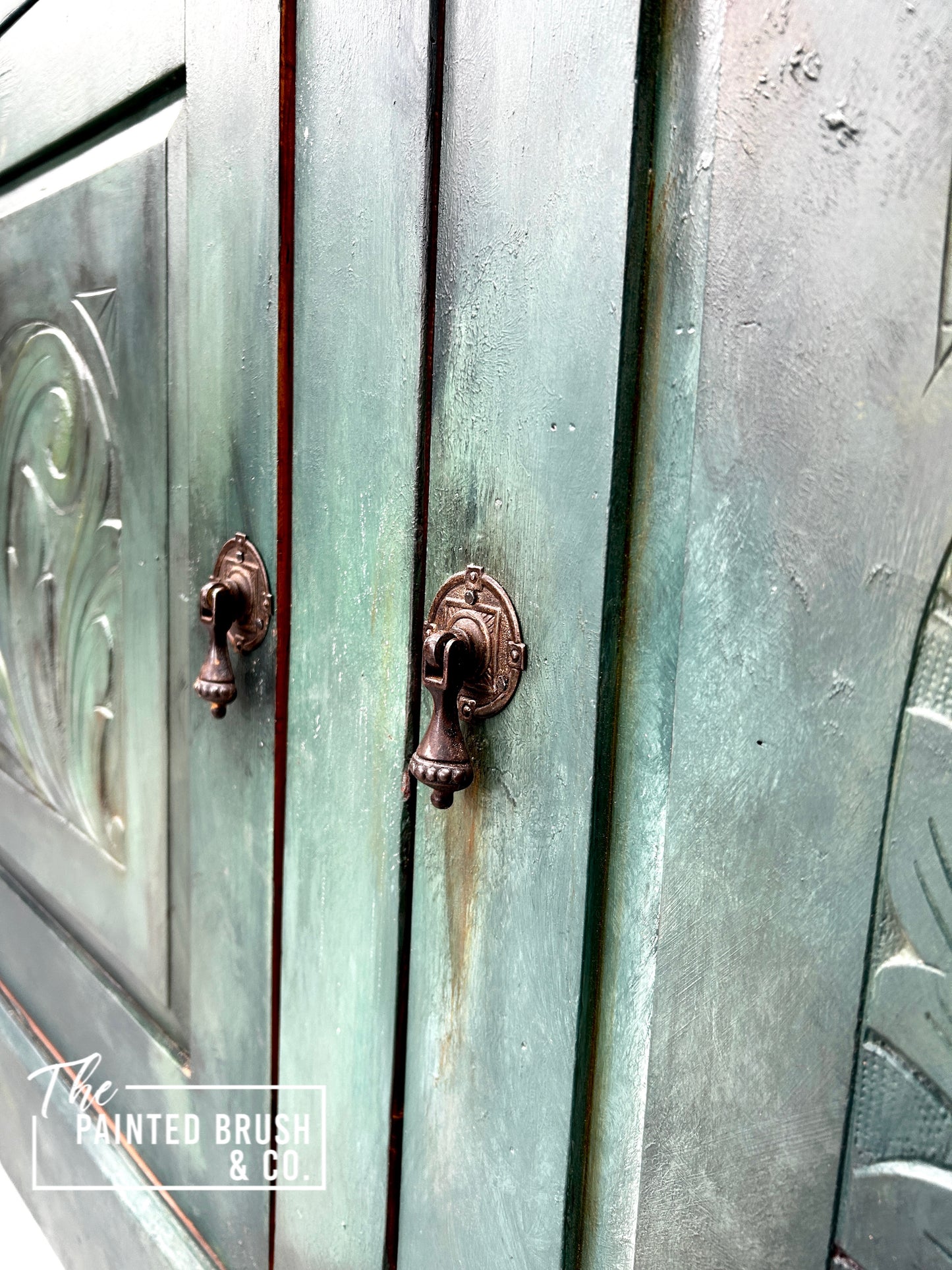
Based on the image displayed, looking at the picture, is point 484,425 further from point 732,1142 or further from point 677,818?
point 732,1142

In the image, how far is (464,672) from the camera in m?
0.43

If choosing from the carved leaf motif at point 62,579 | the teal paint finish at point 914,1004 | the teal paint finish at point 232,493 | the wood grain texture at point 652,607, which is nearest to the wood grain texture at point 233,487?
the teal paint finish at point 232,493

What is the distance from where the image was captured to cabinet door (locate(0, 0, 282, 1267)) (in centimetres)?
57

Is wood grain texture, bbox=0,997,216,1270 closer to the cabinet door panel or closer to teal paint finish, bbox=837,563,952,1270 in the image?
the cabinet door panel

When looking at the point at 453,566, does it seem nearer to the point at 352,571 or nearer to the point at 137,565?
the point at 352,571

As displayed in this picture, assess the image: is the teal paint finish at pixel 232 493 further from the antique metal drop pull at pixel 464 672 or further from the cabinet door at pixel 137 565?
the antique metal drop pull at pixel 464 672

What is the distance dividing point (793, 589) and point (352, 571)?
10.3 inches

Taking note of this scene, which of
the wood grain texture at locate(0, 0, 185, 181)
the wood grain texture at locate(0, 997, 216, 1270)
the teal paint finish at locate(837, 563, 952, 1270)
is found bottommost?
the wood grain texture at locate(0, 997, 216, 1270)

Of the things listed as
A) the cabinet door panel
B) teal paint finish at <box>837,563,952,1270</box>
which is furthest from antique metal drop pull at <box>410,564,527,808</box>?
the cabinet door panel

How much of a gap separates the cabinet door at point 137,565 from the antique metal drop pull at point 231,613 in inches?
0.7

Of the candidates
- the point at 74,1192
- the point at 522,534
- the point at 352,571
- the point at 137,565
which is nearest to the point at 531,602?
the point at 522,534

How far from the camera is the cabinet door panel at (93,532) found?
653 mm

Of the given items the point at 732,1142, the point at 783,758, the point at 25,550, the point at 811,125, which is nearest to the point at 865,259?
the point at 811,125

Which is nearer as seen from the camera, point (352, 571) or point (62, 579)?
point (352, 571)
